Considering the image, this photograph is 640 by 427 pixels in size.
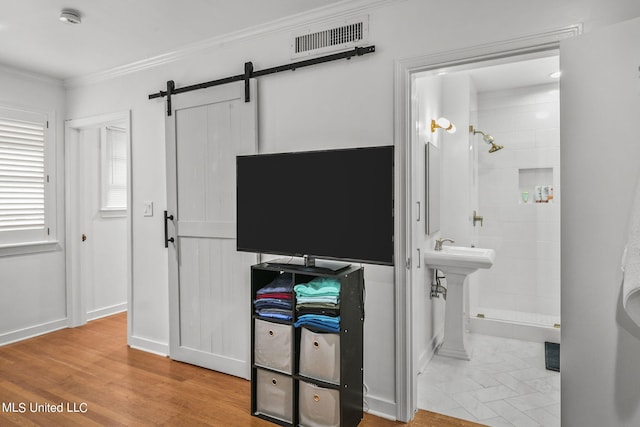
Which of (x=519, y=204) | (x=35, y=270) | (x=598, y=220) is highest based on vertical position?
(x=519, y=204)

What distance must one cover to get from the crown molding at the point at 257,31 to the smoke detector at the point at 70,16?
2.36 feet

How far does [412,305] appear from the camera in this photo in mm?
2373

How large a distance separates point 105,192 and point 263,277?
A: 3080mm

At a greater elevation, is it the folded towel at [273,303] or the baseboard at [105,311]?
the folded towel at [273,303]

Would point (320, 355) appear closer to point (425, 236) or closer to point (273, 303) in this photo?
point (273, 303)

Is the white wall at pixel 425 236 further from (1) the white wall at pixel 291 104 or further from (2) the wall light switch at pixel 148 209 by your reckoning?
(2) the wall light switch at pixel 148 209

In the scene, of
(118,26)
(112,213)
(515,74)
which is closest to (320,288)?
(118,26)

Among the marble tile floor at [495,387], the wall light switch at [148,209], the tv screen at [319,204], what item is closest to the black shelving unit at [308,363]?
the tv screen at [319,204]

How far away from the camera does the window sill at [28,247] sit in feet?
11.9

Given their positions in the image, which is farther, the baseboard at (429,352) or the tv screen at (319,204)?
the baseboard at (429,352)

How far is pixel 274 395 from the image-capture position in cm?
236

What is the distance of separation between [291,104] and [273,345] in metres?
1.58

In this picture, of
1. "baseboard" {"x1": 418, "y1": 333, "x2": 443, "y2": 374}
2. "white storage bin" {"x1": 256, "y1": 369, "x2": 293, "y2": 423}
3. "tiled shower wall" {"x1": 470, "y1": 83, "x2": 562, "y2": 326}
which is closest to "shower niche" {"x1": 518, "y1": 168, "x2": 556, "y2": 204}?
"tiled shower wall" {"x1": 470, "y1": 83, "x2": 562, "y2": 326}

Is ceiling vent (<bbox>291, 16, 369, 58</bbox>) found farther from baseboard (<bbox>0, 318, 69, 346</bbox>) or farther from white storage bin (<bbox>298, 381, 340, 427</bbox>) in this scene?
baseboard (<bbox>0, 318, 69, 346</bbox>)
